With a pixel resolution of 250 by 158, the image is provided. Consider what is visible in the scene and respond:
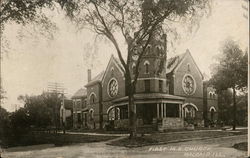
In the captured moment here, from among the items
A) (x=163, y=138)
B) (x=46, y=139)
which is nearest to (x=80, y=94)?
(x=46, y=139)

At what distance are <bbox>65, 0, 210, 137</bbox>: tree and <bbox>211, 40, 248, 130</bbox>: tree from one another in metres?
0.40

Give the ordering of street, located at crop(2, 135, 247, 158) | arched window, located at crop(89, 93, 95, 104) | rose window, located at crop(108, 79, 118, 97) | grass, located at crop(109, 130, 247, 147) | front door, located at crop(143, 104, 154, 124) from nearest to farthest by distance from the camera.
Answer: street, located at crop(2, 135, 247, 158) → grass, located at crop(109, 130, 247, 147) → front door, located at crop(143, 104, 154, 124) → rose window, located at crop(108, 79, 118, 97) → arched window, located at crop(89, 93, 95, 104)

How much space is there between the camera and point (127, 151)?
Result: 3.54m

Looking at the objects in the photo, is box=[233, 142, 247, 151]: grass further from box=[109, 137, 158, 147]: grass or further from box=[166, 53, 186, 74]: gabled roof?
box=[166, 53, 186, 74]: gabled roof

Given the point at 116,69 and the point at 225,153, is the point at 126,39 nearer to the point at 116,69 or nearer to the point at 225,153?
the point at 116,69

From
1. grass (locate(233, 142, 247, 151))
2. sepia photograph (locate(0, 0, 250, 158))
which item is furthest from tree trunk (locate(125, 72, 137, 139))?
grass (locate(233, 142, 247, 151))

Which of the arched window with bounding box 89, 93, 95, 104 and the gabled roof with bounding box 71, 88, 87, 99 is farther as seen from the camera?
the arched window with bounding box 89, 93, 95, 104

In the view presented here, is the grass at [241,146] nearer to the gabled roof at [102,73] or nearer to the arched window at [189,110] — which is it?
the arched window at [189,110]

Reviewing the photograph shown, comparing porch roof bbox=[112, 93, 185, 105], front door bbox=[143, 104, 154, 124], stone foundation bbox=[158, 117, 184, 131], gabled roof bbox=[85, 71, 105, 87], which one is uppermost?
gabled roof bbox=[85, 71, 105, 87]

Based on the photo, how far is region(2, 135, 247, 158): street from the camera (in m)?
3.52

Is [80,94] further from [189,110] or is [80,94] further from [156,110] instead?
[189,110]

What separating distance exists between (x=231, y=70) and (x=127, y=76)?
102 centimetres

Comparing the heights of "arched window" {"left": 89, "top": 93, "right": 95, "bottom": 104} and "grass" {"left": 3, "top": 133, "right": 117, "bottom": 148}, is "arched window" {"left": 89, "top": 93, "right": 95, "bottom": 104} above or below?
above

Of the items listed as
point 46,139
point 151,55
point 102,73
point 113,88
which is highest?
point 151,55
